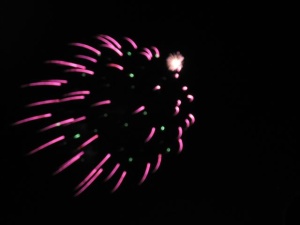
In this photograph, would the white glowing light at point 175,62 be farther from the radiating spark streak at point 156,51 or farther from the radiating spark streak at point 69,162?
the radiating spark streak at point 69,162

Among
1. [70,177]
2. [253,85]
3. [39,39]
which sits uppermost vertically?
[39,39]

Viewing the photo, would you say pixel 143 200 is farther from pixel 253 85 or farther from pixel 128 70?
pixel 253 85

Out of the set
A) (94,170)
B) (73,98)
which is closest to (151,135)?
(94,170)

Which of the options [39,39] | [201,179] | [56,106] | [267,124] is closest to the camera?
[56,106]

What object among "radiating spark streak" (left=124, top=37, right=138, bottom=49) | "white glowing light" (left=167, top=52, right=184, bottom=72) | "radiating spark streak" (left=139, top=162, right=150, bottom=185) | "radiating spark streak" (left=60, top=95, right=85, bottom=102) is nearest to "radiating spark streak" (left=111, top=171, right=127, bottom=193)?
"radiating spark streak" (left=139, top=162, right=150, bottom=185)

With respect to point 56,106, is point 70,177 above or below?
below

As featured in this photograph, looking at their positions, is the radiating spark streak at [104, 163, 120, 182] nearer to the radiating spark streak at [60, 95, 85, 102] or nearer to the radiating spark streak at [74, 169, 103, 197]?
the radiating spark streak at [74, 169, 103, 197]

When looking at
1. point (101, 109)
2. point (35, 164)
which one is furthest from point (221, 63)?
point (35, 164)

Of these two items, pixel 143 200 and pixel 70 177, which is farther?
pixel 143 200

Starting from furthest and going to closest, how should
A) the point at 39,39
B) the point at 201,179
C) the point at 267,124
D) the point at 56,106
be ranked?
the point at 267,124 < the point at 201,179 < the point at 39,39 < the point at 56,106
